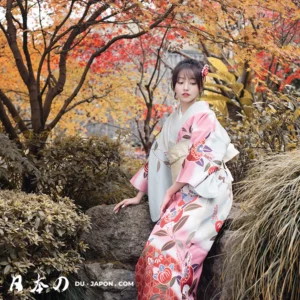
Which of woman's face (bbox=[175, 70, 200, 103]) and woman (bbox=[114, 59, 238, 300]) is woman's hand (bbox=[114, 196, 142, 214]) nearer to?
woman (bbox=[114, 59, 238, 300])

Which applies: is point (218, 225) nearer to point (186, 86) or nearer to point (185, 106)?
point (185, 106)

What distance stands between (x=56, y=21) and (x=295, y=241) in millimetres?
4633

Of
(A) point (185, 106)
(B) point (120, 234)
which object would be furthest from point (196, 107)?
(B) point (120, 234)

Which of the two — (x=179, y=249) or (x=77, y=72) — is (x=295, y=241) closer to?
(x=179, y=249)

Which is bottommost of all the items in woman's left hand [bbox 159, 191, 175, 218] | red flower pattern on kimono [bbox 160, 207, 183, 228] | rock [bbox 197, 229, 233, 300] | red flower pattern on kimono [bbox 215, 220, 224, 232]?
rock [bbox 197, 229, 233, 300]

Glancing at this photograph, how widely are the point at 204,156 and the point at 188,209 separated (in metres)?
0.38

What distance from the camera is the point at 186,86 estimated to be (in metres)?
4.02

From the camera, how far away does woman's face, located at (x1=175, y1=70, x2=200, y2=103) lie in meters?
4.02

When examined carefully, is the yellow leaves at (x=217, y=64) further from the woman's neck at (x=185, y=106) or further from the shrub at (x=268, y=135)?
the woman's neck at (x=185, y=106)

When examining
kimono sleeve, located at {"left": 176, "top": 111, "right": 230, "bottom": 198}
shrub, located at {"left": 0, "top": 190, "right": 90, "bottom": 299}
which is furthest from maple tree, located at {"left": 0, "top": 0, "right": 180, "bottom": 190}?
shrub, located at {"left": 0, "top": 190, "right": 90, "bottom": 299}

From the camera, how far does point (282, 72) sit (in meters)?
11.2

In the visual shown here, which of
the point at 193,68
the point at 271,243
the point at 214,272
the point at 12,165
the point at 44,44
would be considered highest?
the point at 44,44

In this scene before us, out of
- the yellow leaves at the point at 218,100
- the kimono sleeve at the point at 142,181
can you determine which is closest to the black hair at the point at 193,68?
the kimono sleeve at the point at 142,181

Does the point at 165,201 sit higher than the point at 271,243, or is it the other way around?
the point at 165,201
